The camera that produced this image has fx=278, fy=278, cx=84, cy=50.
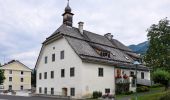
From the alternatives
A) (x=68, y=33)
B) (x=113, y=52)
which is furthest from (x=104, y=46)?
(x=68, y=33)

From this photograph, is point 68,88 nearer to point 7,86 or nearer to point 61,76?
point 61,76

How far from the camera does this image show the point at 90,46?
4456cm

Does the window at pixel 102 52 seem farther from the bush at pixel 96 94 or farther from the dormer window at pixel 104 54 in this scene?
the bush at pixel 96 94

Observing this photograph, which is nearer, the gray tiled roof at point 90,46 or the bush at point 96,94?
the bush at point 96,94

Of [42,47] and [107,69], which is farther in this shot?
[42,47]

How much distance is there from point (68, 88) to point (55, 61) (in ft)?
20.6

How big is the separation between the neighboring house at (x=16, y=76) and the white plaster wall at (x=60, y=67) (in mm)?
45476

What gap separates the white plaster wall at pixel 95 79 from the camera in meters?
38.7

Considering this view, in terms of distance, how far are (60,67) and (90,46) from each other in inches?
230

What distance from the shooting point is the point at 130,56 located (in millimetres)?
52781

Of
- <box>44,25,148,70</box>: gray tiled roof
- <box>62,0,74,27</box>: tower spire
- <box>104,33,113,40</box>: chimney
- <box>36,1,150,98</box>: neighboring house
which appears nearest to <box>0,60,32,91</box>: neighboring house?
<box>36,1,150,98</box>: neighboring house

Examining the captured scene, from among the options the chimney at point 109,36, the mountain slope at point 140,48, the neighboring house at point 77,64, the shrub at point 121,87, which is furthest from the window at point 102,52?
the mountain slope at point 140,48

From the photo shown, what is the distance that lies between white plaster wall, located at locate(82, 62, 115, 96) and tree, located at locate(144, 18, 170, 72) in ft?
49.8

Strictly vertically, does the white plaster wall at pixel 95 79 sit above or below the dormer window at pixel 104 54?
below
